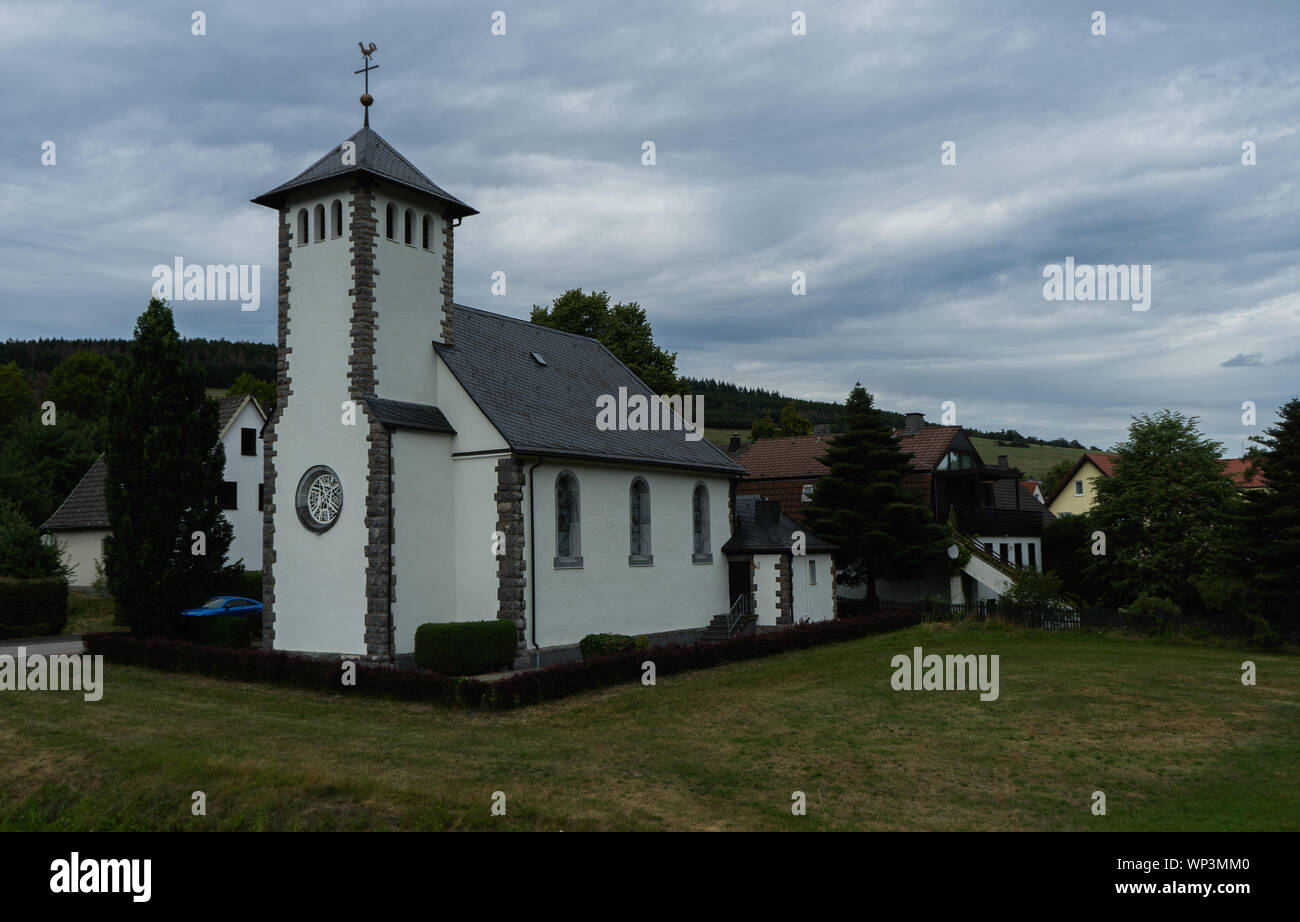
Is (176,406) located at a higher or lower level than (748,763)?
higher

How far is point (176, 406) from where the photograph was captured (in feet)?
80.9

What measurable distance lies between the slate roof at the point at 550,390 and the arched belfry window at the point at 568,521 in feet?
2.93

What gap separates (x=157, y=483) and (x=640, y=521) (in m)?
13.1

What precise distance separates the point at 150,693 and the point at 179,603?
17.8 feet

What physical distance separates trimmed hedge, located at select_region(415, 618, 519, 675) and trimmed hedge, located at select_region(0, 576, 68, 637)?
54.2ft

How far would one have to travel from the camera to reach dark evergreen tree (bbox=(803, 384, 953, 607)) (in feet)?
117

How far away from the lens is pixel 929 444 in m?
43.1

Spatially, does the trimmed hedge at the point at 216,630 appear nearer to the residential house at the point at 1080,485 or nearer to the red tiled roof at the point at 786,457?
the red tiled roof at the point at 786,457

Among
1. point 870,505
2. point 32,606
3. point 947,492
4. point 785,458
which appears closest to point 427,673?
point 32,606

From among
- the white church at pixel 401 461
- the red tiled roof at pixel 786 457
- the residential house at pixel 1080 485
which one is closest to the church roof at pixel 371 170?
the white church at pixel 401 461

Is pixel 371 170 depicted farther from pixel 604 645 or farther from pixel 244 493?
pixel 244 493

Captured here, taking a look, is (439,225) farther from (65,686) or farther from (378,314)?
(65,686)

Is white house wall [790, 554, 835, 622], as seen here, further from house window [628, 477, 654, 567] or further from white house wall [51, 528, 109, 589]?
white house wall [51, 528, 109, 589]
